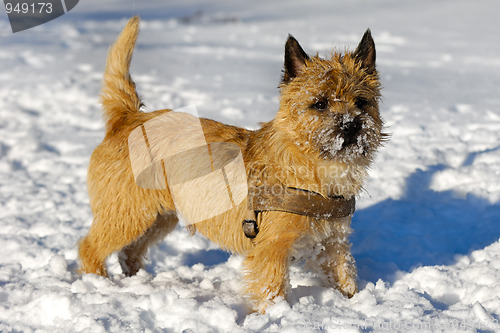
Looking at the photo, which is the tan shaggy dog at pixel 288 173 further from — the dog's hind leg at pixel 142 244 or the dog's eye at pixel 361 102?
the dog's hind leg at pixel 142 244

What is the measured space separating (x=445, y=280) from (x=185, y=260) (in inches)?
67.1

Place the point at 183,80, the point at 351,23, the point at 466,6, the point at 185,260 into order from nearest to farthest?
the point at 185,260 → the point at 183,80 → the point at 351,23 → the point at 466,6

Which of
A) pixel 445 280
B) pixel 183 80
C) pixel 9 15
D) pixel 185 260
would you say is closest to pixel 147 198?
pixel 185 260

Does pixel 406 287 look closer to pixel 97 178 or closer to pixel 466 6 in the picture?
pixel 97 178

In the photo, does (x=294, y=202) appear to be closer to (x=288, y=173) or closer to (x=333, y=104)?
(x=288, y=173)

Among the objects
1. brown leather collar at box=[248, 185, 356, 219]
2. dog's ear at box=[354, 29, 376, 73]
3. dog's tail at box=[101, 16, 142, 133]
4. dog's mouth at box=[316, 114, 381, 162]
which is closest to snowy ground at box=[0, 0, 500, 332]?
dog's ear at box=[354, 29, 376, 73]

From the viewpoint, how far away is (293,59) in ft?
8.05

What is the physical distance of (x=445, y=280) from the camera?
2.80m

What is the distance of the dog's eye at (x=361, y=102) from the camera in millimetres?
2396

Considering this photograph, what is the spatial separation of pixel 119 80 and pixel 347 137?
5.12ft

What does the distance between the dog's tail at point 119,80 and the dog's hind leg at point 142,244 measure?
0.71 meters

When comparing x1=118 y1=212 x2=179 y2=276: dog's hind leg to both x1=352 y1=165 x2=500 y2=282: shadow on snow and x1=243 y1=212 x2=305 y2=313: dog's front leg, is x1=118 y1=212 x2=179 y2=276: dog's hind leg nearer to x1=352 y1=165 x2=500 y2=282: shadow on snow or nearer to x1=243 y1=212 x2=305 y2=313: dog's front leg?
x1=243 y1=212 x2=305 y2=313: dog's front leg

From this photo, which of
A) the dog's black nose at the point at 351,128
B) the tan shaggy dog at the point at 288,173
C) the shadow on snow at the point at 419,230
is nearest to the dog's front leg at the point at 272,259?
the tan shaggy dog at the point at 288,173

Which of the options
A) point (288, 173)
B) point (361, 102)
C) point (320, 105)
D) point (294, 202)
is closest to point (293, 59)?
point (320, 105)
